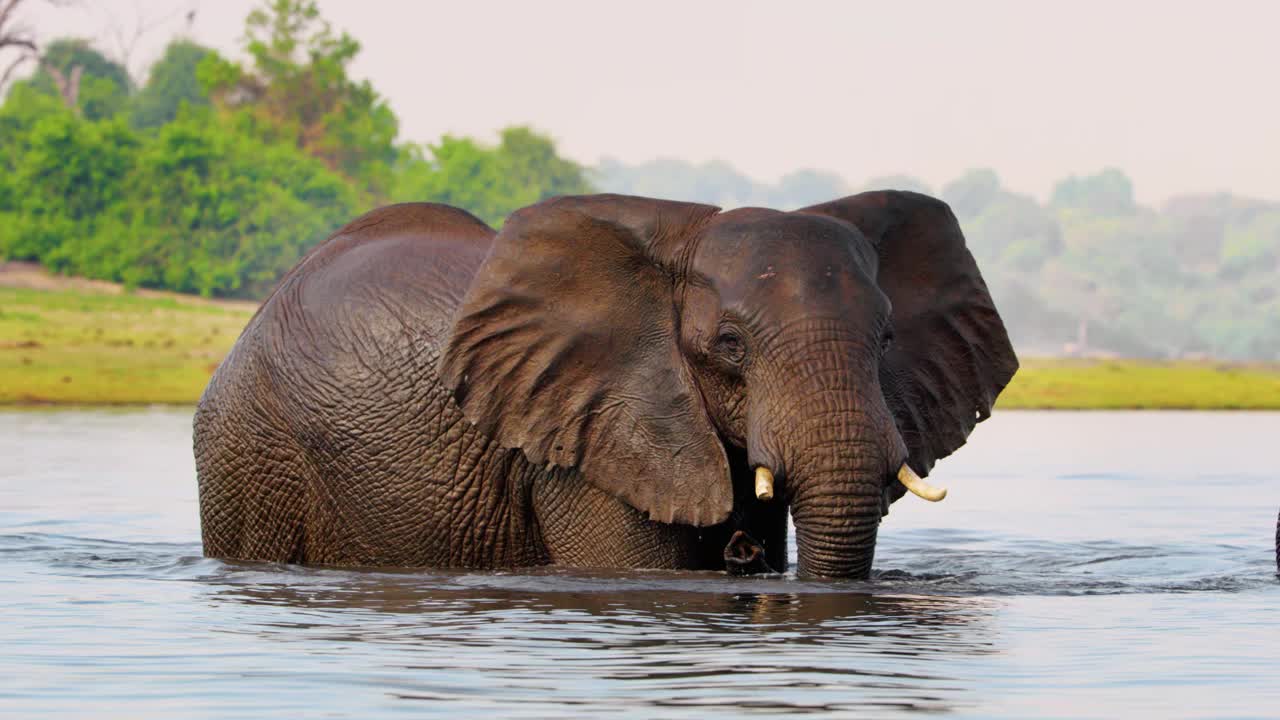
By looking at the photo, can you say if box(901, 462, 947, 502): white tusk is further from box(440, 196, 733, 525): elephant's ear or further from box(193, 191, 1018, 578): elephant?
box(440, 196, 733, 525): elephant's ear

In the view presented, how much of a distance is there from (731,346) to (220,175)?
63176mm

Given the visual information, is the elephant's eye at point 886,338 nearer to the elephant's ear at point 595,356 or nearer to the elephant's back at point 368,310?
the elephant's ear at point 595,356

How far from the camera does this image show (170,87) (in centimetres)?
12388

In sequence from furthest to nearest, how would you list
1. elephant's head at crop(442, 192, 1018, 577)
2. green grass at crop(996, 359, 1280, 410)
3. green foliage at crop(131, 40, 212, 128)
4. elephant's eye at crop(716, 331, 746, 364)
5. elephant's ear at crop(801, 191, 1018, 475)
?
green foliage at crop(131, 40, 212, 128) → green grass at crop(996, 359, 1280, 410) → elephant's ear at crop(801, 191, 1018, 475) → elephant's eye at crop(716, 331, 746, 364) → elephant's head at crop(442, 192, 1018, 577)

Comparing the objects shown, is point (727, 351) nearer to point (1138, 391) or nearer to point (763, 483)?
point (763, 483)

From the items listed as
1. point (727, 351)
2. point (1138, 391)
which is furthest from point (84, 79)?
point (727, 351)

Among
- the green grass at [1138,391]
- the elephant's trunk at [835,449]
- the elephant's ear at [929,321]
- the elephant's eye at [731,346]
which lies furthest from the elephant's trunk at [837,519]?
the green grass at [1138,391]

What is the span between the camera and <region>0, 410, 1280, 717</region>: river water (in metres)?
7.81

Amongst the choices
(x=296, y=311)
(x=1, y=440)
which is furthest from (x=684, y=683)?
(x=1, y=440)

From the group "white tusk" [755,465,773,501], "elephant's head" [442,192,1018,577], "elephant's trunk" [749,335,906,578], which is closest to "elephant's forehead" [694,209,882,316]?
"elephant's head" [442,192,1018,577]

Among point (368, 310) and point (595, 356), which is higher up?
point (368, 310)

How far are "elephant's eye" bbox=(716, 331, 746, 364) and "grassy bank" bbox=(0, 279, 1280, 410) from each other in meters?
30.4

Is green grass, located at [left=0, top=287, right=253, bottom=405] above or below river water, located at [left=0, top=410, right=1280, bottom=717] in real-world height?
above

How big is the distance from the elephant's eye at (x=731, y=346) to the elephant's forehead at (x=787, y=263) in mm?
151
